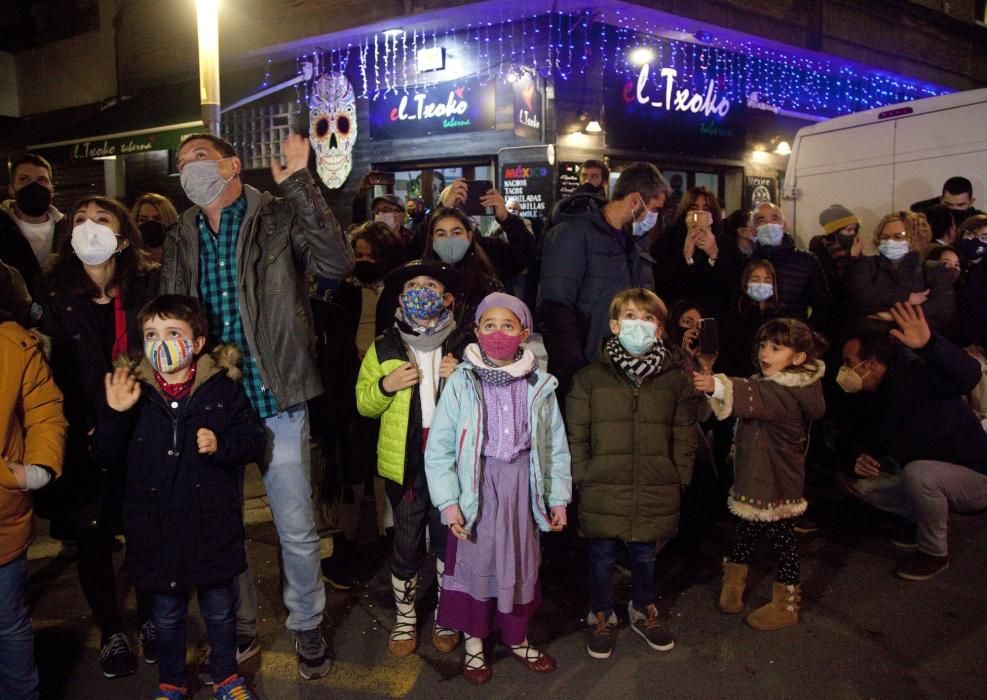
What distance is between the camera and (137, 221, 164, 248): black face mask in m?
5.20

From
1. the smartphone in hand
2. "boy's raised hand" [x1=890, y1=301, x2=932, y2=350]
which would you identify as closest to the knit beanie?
"boy's raised hand" [x1=890, y1=301, x2=932, y2=350]

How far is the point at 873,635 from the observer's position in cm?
386

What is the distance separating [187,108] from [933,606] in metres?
12.2

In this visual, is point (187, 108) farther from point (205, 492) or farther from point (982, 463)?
point (982, 463)

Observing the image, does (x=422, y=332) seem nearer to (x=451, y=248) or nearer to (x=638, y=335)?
(x=451, y=248)

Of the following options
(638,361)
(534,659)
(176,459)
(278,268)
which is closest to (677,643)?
(534,659)

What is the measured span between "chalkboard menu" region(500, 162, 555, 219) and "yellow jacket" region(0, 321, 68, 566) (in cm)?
804

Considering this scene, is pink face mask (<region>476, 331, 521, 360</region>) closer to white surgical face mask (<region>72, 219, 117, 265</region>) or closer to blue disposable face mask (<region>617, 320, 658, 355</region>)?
blue disposable face mask (<region>617, 320, 658, 355</region>)

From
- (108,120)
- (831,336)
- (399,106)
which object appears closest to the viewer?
(831,336)

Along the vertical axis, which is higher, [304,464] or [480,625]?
[304,464]

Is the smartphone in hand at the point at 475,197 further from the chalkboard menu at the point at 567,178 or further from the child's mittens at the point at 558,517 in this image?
the chalkboard menu at the point at 567,178

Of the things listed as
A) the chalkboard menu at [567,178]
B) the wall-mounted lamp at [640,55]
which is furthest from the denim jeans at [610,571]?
the wall-mounted lamp at [640,55]

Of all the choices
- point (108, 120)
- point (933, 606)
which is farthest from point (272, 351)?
point (108, 120)

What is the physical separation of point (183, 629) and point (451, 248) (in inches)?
94.2
